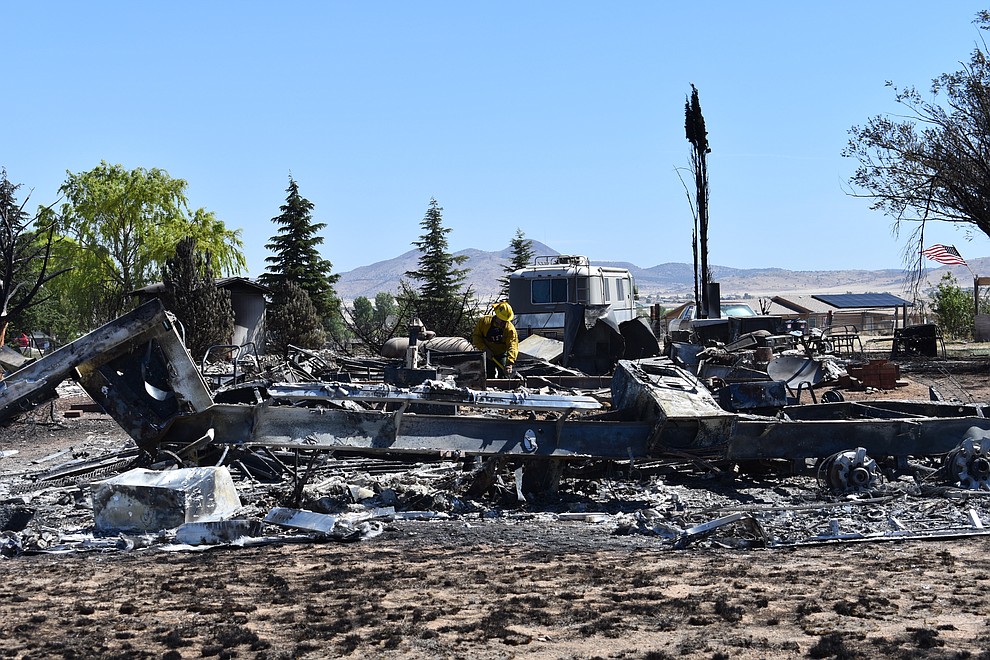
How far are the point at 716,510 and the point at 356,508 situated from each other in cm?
274

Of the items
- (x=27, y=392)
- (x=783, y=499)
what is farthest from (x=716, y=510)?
(x=27, y=392)

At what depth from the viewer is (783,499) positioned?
343 inches

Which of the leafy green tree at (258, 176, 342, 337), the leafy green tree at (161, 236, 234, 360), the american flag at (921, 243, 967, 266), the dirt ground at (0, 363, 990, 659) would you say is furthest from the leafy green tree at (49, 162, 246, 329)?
the dirt ground at (0, 363, 990, 659)

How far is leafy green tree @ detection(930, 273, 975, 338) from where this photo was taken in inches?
1610

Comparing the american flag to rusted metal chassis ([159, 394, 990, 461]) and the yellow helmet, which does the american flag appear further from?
rusted metal chassis ([159, 394, 990, 461])

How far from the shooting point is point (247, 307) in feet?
121

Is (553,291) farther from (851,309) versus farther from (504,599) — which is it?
(851,309)

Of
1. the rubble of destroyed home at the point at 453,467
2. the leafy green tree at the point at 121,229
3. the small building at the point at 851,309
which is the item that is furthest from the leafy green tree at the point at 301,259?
the rubble of destroyed home at the point at 453,467

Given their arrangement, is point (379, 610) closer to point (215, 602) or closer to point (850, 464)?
point (215, 602)

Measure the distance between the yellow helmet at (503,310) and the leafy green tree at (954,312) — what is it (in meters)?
30.3

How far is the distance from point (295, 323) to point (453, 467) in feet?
99.7

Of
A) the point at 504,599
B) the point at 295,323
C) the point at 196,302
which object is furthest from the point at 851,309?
the point at 504,599

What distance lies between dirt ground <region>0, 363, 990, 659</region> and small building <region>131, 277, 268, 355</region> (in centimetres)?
2933

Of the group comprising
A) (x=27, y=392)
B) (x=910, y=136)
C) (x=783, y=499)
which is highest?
(x=910, y=136)
